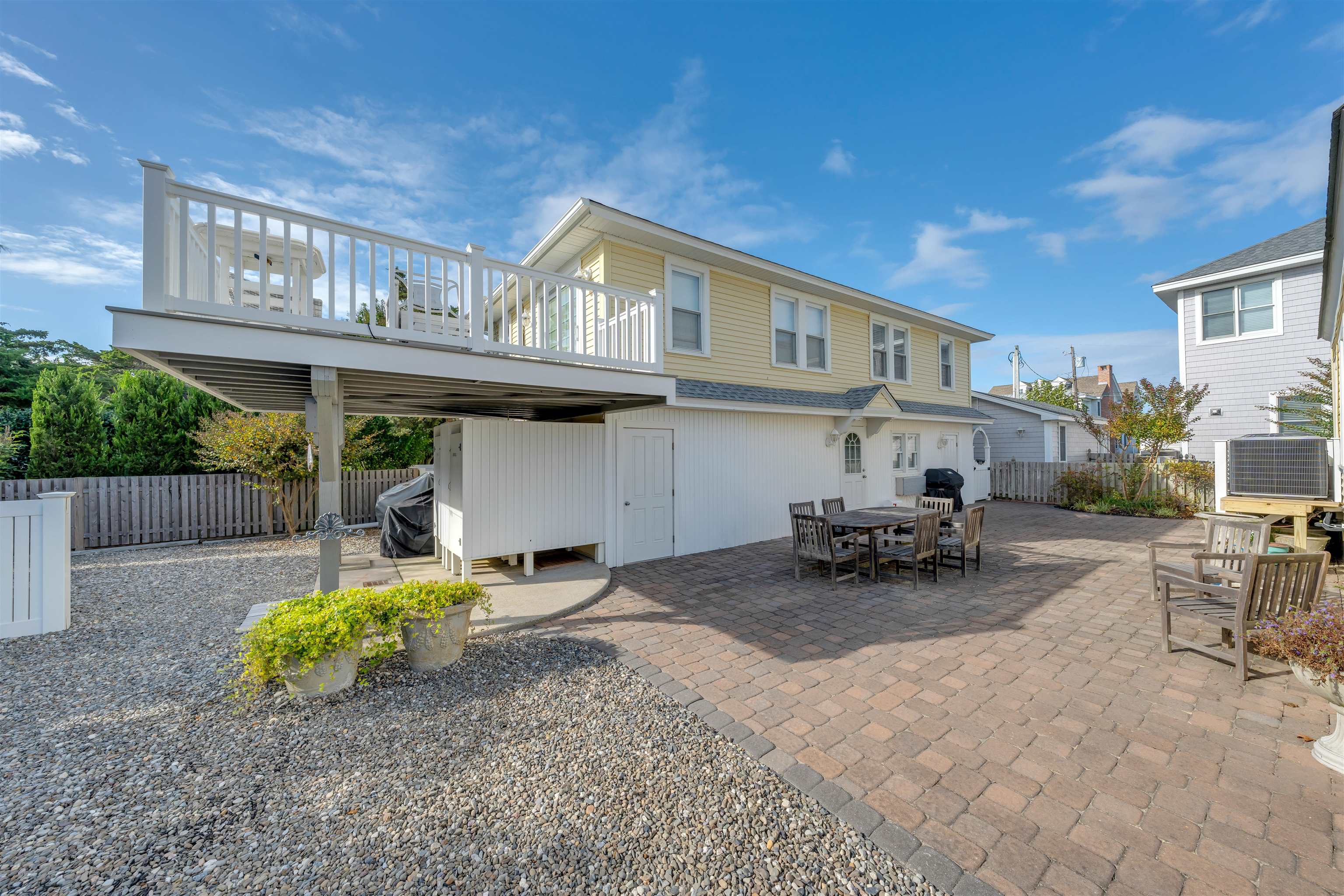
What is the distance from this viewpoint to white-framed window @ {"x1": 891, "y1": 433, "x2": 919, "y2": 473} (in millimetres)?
12930

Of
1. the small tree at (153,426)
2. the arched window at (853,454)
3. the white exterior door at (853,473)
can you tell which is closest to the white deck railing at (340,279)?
the white exterior door at (853,473)

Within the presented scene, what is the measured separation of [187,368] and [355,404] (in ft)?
10.2

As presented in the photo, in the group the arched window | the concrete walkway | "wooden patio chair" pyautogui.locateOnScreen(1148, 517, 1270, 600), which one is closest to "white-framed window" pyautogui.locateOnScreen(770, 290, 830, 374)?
the arched window

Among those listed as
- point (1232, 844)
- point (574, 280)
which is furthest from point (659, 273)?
point (1232, 844)

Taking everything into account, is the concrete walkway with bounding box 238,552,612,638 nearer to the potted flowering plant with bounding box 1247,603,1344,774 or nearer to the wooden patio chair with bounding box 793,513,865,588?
the wooden patio chair with bounding box 793,513,865,588

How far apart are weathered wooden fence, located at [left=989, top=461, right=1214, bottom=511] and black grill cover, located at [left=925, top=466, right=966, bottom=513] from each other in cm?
413

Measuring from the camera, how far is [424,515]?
8820mm

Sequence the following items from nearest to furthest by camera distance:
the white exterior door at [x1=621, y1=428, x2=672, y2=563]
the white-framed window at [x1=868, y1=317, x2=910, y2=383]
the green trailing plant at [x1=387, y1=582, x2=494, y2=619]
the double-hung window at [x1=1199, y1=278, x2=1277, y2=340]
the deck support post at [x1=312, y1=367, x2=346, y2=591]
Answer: the green trailing plant at [x1=387, y1=582, x2=494, y2=619], the deck support post at [x1=312, y1=367, x2=346, y2=591], the white exterior door at [x1=621, y1=428, x2=672, y2=563], the double-hung window at [x1=1199, y1=278, x2=1277, y2=340], the white-framed window at [x1=868, y1=317, x2=910, y2=383]

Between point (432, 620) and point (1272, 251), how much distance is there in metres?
19.7

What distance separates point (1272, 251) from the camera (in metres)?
12.0

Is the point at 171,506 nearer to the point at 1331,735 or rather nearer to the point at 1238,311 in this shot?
the point at 1331,735

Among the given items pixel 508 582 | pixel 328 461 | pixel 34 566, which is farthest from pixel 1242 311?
pixel 34 566

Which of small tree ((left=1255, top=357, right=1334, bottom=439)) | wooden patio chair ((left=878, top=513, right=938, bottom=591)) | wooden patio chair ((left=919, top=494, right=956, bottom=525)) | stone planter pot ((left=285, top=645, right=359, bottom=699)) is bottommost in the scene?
stone planter pot ((left=285, top=645, right=359, bottom=699))

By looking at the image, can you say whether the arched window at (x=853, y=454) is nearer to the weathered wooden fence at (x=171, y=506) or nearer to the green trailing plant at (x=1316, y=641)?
the green trailing plant at (x=1316, y=641)
